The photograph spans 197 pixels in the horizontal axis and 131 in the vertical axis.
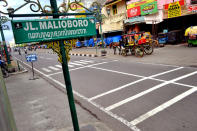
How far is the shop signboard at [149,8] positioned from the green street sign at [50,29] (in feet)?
63.8

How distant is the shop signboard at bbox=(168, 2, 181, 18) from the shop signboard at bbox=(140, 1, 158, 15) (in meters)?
1.75

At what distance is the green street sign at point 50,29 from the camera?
2.04 metres

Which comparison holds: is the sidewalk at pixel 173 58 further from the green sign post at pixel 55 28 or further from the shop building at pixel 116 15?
the shop building at pixel 116 15

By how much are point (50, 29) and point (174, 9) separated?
19222 millimetres

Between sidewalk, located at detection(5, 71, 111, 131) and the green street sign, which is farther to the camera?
sidewalk, located at detection(5, 71, 111, 131)

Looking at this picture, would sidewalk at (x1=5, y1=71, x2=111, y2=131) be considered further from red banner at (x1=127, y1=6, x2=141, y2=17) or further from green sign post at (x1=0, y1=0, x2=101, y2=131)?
red banner at (x1=127, y1=6, x2=141, y2=17)

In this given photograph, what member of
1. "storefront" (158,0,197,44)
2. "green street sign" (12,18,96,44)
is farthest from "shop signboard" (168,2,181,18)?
"green street sign" (12,18,96,44)

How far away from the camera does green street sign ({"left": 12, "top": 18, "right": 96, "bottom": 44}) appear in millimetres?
2035

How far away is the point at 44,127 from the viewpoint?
399cm

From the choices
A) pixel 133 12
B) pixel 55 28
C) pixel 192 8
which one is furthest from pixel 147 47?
pixel 55 28

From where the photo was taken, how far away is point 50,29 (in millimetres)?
2230

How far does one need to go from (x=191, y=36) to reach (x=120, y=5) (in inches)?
573

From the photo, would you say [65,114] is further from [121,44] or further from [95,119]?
[121,44]

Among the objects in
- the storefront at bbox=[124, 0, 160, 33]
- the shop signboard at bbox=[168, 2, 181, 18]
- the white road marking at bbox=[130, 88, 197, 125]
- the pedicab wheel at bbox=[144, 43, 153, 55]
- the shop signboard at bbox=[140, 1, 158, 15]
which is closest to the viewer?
the white road marking at bbox=[130, 88, 197, 125]
